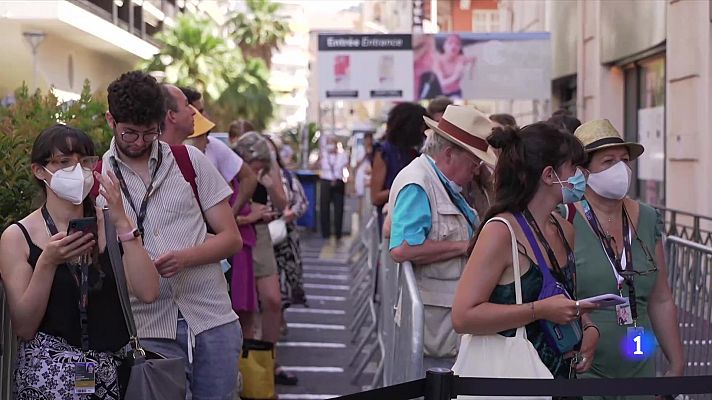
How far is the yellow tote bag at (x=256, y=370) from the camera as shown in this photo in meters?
7.02

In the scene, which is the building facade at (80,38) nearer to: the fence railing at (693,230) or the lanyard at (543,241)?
the fence railing at (693,230)

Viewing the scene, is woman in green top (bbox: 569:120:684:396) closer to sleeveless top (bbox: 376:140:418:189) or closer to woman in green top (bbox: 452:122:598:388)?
woman in green top (bbox: 452:122:598:388)

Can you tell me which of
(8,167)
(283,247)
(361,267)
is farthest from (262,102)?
(8,167)

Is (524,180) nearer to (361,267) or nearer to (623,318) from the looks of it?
(623,318)

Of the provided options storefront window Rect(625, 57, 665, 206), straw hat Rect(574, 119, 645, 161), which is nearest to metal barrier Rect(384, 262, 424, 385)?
straw hat Rect(574, 119, 645, 161)

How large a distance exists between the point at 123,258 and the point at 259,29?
56.5 metres

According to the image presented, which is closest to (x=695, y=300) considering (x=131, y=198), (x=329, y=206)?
(x=131, y=198)

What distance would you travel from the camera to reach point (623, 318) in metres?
4.54

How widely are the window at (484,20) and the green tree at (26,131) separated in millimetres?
29681

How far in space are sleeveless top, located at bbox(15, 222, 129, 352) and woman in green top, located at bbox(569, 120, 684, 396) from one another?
182cm

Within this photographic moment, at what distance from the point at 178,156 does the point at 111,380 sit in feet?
3.72

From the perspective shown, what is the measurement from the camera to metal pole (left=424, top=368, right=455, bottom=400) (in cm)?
315

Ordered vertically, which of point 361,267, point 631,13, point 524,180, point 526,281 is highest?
point 631,13

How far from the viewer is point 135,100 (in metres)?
4.46
